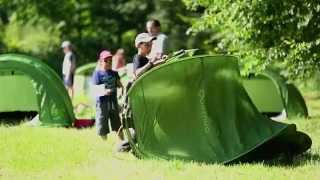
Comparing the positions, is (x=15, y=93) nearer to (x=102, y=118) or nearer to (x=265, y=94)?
(x=102, y=118)

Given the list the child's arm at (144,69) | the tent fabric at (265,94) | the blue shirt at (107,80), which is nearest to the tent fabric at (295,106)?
the tent fabric at (265,94)

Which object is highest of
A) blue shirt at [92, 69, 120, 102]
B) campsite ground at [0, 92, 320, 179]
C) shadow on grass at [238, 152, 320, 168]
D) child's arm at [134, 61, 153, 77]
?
child's arm at [134, 61, 153, 77]

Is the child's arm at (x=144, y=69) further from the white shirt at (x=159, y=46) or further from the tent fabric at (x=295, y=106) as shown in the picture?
the tent fabric at (x=295, y=106)

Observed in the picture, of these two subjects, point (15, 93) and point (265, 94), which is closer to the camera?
point (15, 93)

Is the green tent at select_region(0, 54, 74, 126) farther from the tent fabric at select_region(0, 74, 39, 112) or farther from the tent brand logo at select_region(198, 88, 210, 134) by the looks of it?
the tent brand logo at select_region(198, 88, 210, 134)

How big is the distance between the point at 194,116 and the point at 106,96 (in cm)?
216

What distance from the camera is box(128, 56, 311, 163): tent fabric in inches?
365

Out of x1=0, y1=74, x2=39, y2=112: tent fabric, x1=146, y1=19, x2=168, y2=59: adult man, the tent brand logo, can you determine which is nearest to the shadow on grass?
the tent brand logo

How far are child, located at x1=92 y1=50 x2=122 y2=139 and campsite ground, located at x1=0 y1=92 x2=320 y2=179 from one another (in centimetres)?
31

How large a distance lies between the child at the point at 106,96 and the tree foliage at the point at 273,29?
2807 mm

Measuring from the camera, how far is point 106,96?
36.3 feet

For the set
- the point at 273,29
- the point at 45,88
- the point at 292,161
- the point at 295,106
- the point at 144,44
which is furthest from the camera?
the point at 295,106

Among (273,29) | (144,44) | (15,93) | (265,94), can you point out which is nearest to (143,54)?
(144,44)

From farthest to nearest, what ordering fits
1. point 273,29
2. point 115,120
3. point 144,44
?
point 273,29 < point 115,120 < point 144,44
